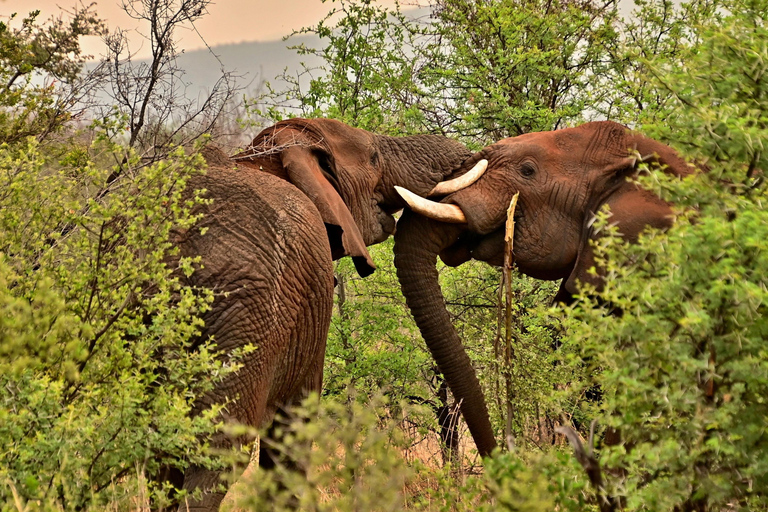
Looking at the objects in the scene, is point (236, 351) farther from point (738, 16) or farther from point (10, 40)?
point (10, 40)

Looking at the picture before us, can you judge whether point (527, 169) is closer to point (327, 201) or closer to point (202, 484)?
point (327, 201)

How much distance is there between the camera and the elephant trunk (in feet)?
20.8

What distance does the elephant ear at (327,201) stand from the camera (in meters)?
5.47

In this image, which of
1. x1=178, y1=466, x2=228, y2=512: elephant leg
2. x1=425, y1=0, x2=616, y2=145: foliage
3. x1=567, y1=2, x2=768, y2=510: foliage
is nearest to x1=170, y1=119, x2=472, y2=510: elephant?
x1=178, y1=466, x2=228, y2=512: elephant leg

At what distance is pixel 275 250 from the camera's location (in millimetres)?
4727

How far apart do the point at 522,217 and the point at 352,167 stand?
1.39 m

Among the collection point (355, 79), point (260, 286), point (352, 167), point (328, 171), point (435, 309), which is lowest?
point (260, 286)

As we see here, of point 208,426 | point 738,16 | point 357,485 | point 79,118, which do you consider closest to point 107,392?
point 208,426

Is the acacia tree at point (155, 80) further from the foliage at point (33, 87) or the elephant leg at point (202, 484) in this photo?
the elephant leg at point (202, 484)

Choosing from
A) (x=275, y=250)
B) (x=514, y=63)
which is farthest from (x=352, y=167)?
(x=514, y=63)

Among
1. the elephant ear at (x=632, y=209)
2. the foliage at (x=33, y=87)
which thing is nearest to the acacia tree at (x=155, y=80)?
the foliage at (x=33, y=87)

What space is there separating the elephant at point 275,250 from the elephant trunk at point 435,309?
0.35 metres

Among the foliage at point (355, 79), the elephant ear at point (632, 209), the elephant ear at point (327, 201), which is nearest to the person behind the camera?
the elephant ear at point (327, 201)

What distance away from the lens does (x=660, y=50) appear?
314 inches
